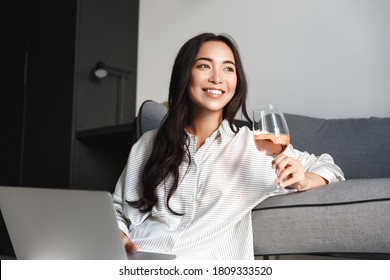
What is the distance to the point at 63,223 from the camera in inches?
37.0

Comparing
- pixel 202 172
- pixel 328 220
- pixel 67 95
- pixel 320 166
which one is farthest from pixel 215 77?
pixel 67 95

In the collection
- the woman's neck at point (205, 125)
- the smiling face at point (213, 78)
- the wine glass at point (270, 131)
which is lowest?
the woman's neck at point (205, 125)

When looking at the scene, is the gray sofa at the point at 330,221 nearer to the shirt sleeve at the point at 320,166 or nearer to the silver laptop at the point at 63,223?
the shirt sleeve at the point at 320,166

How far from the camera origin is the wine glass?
3.75 feet

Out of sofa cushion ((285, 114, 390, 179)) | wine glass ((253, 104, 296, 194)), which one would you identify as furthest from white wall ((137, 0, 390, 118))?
wine glass ((253, 104, 296, 194))

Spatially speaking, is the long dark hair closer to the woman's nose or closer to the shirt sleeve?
the woman's nose

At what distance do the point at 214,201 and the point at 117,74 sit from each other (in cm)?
189

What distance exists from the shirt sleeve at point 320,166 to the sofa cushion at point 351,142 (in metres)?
0.45

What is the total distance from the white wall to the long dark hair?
2.90 feet

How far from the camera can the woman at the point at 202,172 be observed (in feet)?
4.34

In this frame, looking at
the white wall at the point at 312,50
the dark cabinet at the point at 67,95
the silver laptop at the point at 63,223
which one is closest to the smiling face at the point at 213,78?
the silver laptop at the point at 63,223

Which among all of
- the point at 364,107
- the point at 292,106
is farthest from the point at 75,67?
the point at 364,107
